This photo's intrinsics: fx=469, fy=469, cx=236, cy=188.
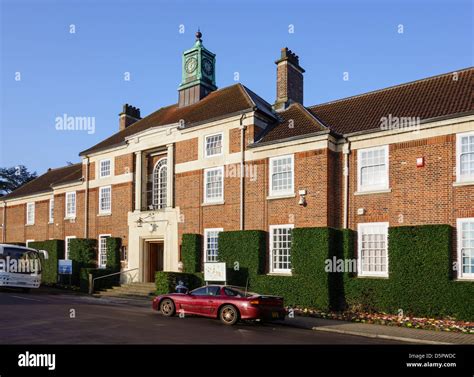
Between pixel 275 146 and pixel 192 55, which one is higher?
pixel 192 55

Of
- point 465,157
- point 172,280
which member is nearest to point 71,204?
point 172,280

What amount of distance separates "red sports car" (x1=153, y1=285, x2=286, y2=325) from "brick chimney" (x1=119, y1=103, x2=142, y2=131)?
76.0 ft

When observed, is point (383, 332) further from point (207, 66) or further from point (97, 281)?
point (207, 66)

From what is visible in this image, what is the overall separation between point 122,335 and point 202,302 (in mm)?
4293

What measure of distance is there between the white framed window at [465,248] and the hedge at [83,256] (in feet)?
74.2

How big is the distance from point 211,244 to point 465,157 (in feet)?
42.1

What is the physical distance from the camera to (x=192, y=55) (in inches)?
1256

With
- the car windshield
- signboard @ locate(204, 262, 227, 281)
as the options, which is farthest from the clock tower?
the car windshield

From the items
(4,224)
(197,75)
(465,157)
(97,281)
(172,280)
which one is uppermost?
(197,75)

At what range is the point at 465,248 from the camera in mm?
17828

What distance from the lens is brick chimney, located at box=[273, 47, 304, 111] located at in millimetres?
27359

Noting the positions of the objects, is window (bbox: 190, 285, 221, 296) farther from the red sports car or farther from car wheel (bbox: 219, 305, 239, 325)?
car wheel (bbox: 219, 305, 239, 325)

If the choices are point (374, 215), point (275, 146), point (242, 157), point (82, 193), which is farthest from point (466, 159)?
point (82, 193)

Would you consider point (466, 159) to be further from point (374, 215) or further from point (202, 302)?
point (202, 302)
